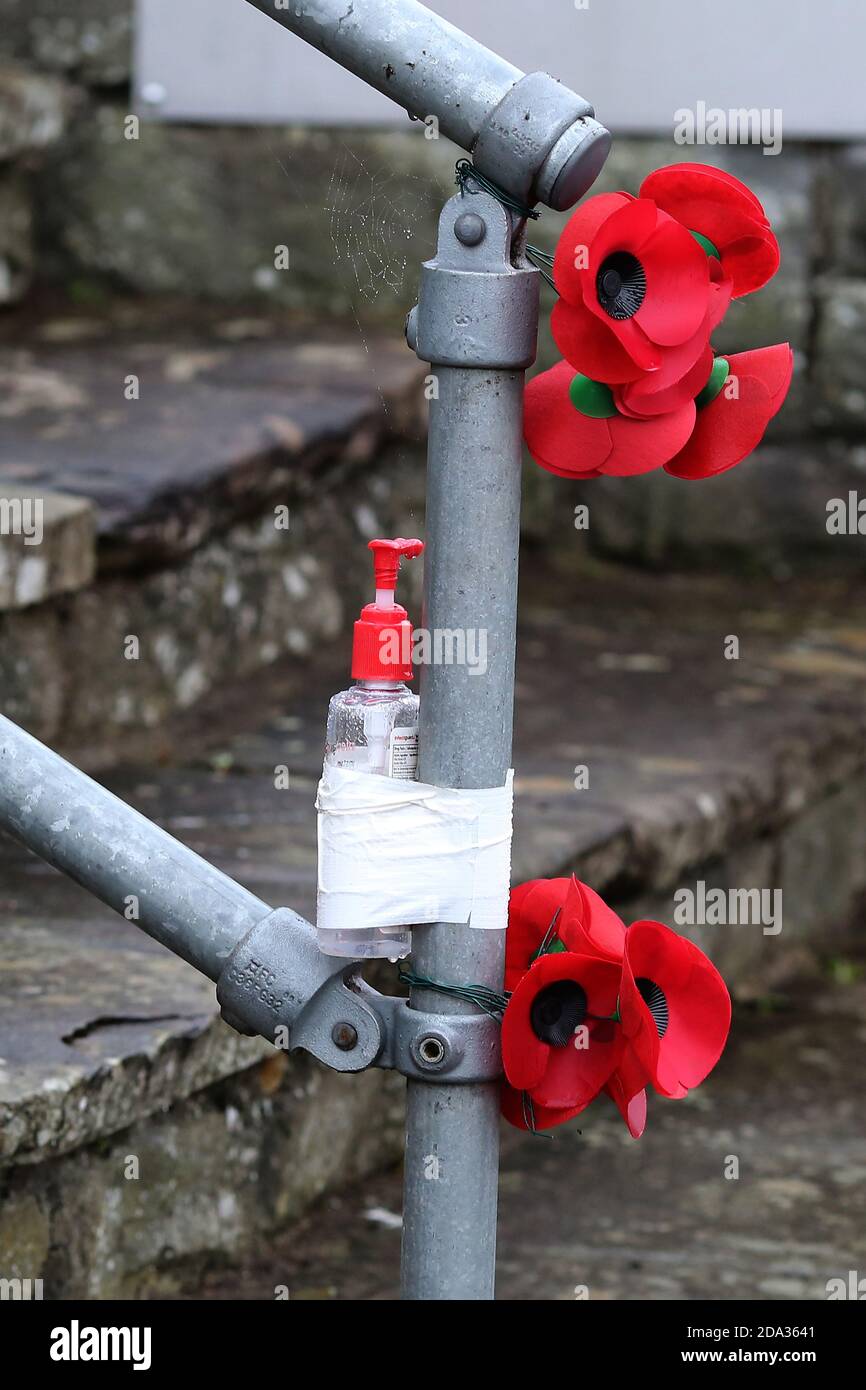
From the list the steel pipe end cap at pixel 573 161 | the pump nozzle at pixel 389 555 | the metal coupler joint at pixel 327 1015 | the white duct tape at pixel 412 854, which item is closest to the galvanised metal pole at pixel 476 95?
the steel pipe end cap at pixel 573 161

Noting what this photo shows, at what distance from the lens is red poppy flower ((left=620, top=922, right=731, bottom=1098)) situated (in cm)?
111

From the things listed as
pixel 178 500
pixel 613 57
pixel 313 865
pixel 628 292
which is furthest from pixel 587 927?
pixel 613 57

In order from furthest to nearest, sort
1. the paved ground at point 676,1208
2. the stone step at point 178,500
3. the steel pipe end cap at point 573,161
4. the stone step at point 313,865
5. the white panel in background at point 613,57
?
the white panel in background at point 613,57, the stone step at point 178,500, the paved ground at point 676,1208, the stone step at point 313,865, the steel pipe end cap at point 573,161

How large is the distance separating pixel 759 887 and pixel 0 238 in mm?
1592

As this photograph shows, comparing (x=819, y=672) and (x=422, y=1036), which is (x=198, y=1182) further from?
(x=819, y=672)

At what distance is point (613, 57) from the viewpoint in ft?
10.7

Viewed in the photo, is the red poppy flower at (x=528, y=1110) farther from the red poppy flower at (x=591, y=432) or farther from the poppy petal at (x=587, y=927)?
the red poppy flower at (x=591, y=432)

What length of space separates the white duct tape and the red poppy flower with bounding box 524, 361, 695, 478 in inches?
7.3

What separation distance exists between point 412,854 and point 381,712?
9cm

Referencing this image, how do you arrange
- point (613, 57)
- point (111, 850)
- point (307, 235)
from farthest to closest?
point (307, 235)
point (613, 57)
point (111, 850)

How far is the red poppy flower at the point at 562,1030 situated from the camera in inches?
42.6

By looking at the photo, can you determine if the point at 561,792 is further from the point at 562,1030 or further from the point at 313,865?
the point at 562,1030

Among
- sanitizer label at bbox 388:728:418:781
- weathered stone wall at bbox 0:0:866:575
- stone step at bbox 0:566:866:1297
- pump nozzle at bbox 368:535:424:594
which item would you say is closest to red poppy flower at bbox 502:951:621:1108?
sanitizer label at bbox 388:728:418:781

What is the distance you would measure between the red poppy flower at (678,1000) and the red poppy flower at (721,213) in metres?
0.37
